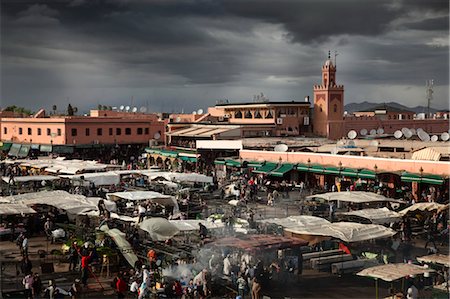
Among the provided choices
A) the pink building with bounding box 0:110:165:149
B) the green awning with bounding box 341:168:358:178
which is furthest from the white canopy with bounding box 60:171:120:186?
→ the pink building with bounding box 0:110:165:149

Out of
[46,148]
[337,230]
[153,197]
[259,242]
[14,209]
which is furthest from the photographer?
[46,148]

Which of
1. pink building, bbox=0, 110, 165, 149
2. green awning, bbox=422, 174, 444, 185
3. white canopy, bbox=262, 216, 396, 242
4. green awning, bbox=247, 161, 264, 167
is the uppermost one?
pink building, bbox=0, 110, 165, 149

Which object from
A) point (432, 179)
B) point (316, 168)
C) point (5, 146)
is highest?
point (5, 146)

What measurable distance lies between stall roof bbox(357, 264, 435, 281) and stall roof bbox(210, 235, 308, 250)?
248 centimetres

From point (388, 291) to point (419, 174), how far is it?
1358 centimetres

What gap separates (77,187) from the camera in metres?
25.3

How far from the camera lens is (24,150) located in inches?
1843

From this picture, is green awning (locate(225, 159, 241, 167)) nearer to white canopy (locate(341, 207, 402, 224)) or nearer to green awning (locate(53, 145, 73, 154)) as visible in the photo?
green awning (locate(53, 145, 73, 154))

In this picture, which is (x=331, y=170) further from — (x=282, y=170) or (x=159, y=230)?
(x=159, y=230)

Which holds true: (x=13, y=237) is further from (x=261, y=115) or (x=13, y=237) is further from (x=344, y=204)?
(x=261, y=115)

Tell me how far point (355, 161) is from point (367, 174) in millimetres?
1957

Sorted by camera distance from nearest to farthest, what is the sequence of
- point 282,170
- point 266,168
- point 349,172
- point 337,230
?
point 337,230
point 349,172
point 282,170
point 266,168

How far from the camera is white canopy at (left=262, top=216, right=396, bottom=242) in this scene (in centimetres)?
1448

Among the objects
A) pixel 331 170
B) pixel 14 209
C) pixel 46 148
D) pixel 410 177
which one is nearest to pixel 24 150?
pixel 46 148
